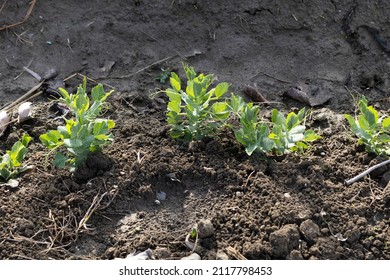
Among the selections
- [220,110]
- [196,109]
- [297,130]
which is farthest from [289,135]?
[196,109]

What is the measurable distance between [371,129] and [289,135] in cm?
43

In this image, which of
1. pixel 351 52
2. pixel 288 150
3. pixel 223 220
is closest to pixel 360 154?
pixel 288 150

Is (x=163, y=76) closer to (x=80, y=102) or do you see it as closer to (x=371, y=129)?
(x=80, y=102)

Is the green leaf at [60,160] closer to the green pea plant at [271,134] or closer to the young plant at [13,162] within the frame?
the young plant at [13,162]

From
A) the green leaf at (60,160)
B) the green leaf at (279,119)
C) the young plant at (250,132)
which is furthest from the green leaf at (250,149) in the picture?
the green leaf at (60,160)

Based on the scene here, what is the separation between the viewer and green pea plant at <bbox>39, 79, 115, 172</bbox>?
3193mm

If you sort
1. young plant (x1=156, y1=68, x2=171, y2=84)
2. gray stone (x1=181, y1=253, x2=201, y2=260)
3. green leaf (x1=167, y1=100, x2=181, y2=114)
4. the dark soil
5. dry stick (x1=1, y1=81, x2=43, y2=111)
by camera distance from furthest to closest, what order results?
young plant (x1=156, y1=68, x2=171, y2=84) < dry stick (x1=1, y1=81, x2=43, y2=111) < green leaf (x1=167, y1=100, x2=181, y2=114) < the dark soil < gray stone (x1=181, y1=253, x2=201, y2=260)

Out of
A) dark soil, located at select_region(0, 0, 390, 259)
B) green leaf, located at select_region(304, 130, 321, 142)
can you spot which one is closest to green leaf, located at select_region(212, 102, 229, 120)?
dark soil, located at select_region(0, 0, 390, 259)

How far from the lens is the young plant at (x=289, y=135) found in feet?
10.9

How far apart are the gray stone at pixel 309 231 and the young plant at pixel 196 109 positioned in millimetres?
697

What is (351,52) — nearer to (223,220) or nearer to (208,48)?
(208,48)

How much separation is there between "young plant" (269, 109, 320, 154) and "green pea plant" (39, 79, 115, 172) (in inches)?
32.1

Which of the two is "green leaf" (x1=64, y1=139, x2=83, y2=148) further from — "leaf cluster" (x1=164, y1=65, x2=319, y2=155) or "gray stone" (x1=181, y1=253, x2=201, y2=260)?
"gray stone" (x1=181, y1=253, x2=201, y2=260)

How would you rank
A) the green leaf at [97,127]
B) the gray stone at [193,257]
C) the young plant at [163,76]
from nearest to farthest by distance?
1. the gray stone at [193,257]
2. the green leaf at [97,127]
3. the young plant at [163,76]
